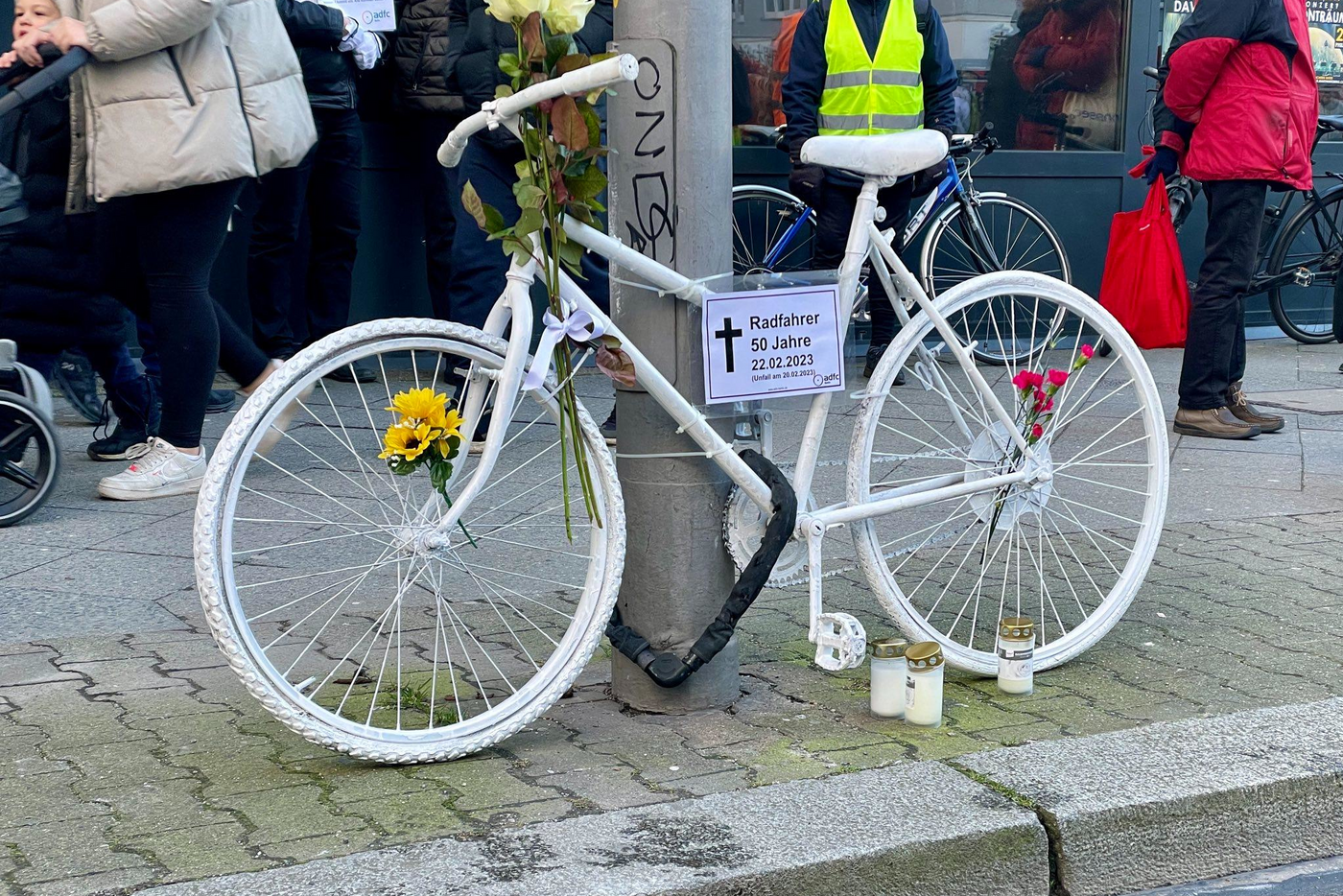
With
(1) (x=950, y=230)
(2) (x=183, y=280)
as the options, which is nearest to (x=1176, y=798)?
(2) (x=183, y=280)

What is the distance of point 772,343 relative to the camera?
324cm

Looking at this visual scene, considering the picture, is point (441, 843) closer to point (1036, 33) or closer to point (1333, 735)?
point (1333, 735)

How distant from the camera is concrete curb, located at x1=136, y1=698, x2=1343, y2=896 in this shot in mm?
2490

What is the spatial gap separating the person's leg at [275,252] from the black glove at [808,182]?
2138 millimetres

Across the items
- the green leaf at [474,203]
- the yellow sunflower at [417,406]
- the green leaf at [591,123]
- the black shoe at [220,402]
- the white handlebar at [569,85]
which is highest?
the white handlebar at [569,85]

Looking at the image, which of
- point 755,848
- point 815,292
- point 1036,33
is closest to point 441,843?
point 755,848

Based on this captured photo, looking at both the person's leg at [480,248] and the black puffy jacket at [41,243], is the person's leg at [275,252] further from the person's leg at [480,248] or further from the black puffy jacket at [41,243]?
the black puffy jacket at [41,243]

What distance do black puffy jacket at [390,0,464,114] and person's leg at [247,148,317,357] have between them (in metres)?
0.57

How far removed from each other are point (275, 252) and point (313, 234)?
0.32 meters

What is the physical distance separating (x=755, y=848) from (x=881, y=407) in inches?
47.8

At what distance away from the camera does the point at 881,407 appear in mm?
3479

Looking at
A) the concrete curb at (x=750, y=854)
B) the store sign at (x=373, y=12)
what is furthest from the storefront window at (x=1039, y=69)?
the concrete curb at (x=750, y=854)

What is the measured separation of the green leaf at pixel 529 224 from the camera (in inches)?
115

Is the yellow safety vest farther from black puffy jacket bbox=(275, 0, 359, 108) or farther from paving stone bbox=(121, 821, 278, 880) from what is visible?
paving stone bbox=(121, 821, 278, 880)
